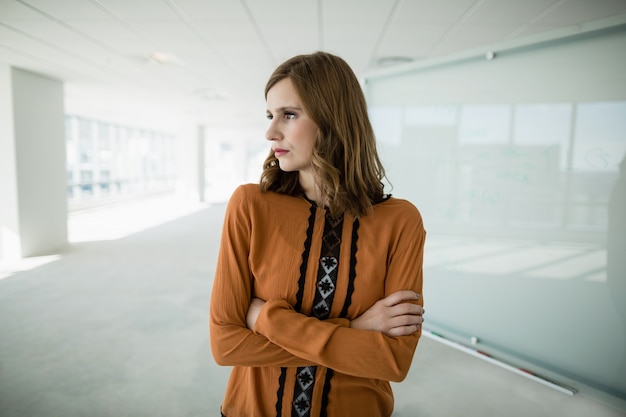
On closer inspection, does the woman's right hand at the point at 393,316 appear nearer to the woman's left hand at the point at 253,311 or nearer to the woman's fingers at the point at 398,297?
the woman's fingers at the point at 398,297

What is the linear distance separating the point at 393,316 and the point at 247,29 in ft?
12.3

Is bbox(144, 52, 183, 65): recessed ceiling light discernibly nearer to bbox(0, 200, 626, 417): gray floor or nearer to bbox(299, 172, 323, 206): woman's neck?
bbox(0, 200, 626, 417): gray floor

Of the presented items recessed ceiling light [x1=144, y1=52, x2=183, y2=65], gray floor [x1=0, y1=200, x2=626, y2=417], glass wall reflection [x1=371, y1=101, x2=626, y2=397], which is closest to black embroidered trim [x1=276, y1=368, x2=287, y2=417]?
gray floor [x1=0, y1=200, x2=626, y2=417]

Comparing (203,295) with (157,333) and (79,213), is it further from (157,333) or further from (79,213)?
(79,213)

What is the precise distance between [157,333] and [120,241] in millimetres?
4506

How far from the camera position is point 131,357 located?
114 inches

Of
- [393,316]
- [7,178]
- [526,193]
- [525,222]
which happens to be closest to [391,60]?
[526,193]

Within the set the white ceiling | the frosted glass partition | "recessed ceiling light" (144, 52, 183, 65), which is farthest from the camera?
"recessed ceiling light" (144, 52, 183, 65)

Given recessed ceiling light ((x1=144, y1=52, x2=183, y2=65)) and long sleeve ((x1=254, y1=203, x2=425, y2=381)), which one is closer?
long sleeve ((x1=254, y1=203, x2=425, y2=381))

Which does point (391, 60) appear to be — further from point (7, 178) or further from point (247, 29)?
point (7, 178)

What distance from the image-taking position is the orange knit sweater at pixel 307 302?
0.92 meters

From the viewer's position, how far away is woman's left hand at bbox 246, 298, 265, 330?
1.00m

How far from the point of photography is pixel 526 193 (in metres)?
2.68

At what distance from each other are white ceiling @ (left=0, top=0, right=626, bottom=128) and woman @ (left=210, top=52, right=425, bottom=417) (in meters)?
2.64
